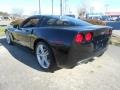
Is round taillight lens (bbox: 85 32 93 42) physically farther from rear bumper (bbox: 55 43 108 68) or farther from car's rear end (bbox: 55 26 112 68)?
rear bumper (bbox: 55 43 108 68)

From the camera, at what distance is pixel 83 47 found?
4.58 metres

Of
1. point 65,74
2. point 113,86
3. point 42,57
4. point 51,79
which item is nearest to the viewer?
point 113,86

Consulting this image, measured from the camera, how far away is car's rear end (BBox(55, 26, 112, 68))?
449cm

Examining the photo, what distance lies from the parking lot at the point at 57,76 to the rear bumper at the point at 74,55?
1.26ft

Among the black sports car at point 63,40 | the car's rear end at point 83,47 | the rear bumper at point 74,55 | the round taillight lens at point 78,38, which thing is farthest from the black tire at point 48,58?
the round taillight lens at point 78,38

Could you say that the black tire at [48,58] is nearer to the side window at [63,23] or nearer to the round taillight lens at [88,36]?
the side window at [63,23]

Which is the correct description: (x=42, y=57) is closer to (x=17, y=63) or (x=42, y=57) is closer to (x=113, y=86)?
(x=17, y=63)

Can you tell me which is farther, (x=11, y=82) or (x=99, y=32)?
(x=99, y=32)

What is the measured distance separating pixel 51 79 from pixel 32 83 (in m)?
0.47

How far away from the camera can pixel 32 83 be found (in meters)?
4.50

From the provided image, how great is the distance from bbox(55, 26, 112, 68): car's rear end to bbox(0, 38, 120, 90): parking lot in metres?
0.43

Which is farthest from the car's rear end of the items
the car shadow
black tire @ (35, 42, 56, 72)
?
the car shadow

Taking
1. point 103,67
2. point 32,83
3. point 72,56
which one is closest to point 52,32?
point 72,56

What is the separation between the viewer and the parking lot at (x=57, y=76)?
4.36m
